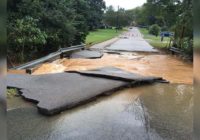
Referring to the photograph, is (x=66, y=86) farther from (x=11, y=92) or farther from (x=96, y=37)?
(x=96, y=37)

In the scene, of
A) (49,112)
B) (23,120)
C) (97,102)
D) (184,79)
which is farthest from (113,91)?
(184,79)

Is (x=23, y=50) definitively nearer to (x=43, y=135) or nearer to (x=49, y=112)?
(x=49, y=112)

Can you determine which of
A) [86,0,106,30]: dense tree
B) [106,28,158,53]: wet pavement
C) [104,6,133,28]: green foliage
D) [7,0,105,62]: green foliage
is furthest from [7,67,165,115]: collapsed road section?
[104,6,133,28]: green foliage

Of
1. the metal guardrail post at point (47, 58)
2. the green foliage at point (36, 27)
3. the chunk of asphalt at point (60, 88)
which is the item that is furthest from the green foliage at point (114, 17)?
the chunk of asphalt at point (60, 88)

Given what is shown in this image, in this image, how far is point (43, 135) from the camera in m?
4.55

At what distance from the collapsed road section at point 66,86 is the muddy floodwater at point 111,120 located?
0.62 ft

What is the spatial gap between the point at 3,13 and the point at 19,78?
312 inches

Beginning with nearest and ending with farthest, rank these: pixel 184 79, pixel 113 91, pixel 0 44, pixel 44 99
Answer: pixel 0 44 < pixel 44 99 < pixel 113 91 < pixel 184 79

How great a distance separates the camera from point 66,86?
7.93 m

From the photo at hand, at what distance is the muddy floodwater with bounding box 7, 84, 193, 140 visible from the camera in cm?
460

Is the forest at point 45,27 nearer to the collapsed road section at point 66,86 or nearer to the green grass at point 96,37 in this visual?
the collapsed road section at point 66,86

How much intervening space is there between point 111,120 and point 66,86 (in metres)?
2.72

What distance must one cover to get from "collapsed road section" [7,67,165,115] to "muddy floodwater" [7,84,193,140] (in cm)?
19

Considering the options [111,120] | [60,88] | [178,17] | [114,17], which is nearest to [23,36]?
[60,88]
